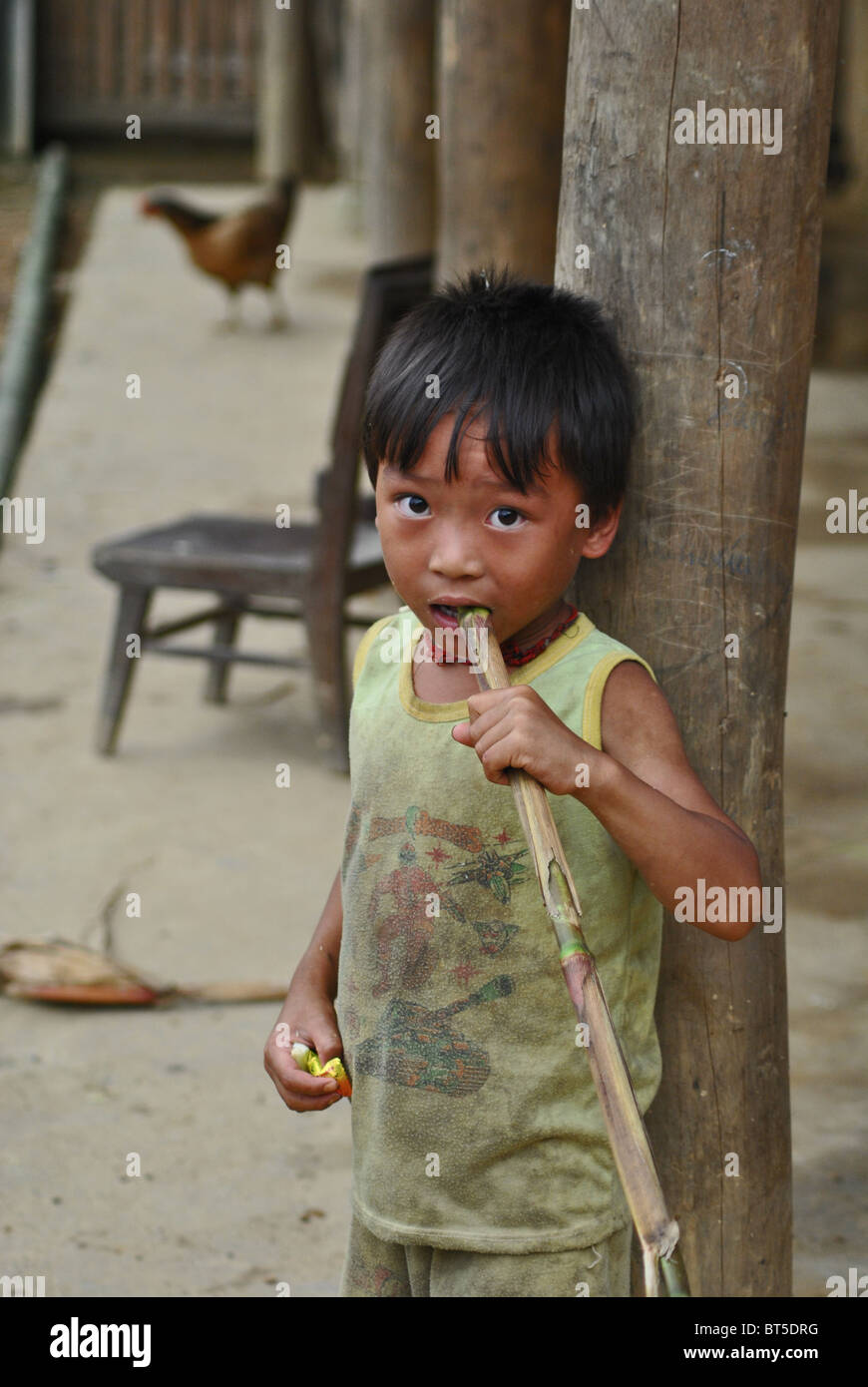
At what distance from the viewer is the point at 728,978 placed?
5.95 feet

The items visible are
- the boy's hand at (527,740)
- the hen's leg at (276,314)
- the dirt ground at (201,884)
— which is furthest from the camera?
the hen's leg at (276,314)

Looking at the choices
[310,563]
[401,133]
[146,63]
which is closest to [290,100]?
[146,63]

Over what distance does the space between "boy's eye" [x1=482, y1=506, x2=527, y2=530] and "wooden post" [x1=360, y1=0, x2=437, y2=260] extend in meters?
5.64

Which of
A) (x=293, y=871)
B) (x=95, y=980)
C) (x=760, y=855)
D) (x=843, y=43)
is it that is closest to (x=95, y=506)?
(x=293, y=871)

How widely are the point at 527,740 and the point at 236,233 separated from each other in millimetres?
7840

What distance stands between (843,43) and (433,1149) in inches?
402

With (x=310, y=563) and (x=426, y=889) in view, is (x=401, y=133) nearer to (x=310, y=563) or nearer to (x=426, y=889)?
(x=310, y=563)

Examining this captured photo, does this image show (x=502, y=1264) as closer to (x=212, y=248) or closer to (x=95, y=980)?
(x=95, y=980)

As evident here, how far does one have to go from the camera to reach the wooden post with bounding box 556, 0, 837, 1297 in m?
1.62

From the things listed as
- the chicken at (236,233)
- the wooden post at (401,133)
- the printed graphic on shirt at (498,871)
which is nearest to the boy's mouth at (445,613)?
the printed graphic on shirt at (498,871)

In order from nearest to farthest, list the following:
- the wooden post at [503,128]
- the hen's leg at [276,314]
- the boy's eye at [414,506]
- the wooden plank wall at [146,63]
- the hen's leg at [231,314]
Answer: the boy's eye at [414,506]
the wooden post at [503,128]
the hen's leg at [231,314]
the hen's leg at [276,314]
the wooden plank wall at [146,63]

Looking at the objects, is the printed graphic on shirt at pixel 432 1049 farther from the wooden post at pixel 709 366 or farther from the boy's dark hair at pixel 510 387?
the boy's dark hair at pixel 510 387

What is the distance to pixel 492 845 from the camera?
5.07 ft

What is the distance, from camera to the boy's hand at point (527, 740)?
53.7 inches
